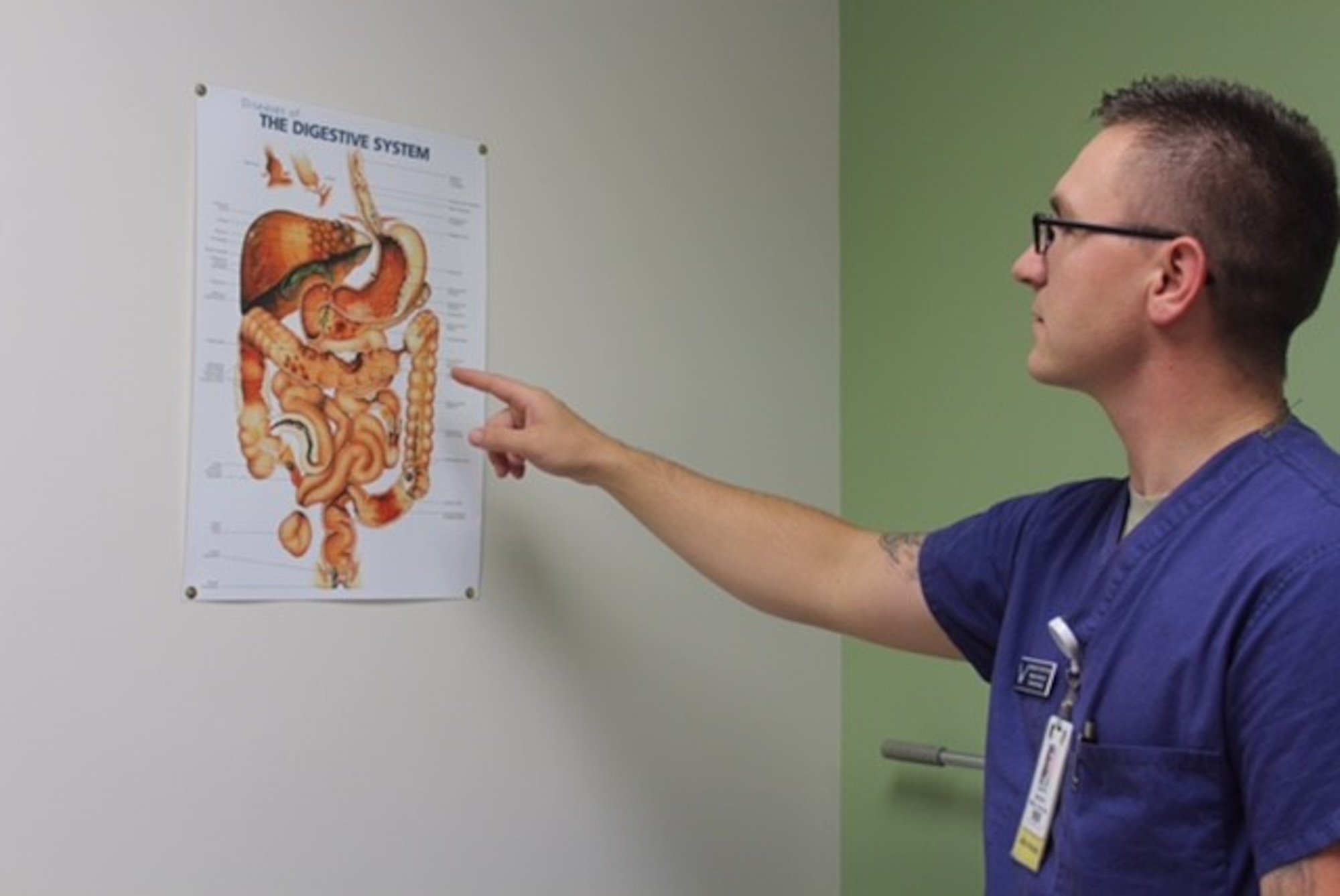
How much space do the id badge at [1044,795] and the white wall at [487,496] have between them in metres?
0.64

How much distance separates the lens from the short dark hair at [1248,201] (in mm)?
1218

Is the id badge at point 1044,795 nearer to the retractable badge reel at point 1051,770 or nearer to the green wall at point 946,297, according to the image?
the retractable badge reel at point 1051,770

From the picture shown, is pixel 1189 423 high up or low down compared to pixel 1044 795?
up

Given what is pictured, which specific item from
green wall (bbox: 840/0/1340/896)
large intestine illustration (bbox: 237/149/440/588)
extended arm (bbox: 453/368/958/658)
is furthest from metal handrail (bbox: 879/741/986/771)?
large intestine illustration (bbox: 237/149/440/588)

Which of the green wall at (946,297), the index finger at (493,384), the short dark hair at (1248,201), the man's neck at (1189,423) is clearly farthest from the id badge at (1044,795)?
the index finger at (493,384)

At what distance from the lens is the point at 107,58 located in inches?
55.2

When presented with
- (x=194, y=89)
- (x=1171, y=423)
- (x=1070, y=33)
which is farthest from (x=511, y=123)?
(x=1171, y=423)

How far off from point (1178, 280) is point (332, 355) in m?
0.85

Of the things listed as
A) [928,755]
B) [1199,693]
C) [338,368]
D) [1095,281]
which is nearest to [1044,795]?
[1199,693]

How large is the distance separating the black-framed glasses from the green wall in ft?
1.59

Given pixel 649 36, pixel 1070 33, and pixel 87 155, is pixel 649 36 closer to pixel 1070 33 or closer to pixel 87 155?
pixel 1070 33

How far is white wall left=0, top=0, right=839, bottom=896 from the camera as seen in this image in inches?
53.6

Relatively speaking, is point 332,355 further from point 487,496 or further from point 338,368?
point 487,496

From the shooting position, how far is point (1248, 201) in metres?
1.21
